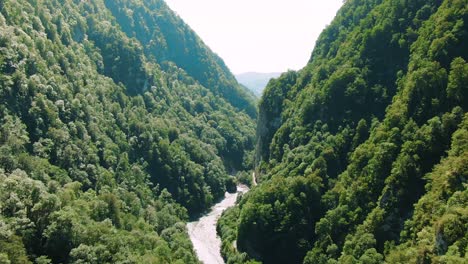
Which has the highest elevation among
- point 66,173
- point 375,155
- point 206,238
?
point 375,155

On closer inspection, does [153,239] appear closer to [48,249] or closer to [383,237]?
[48,249]

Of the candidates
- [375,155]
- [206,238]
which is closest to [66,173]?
[206,238]

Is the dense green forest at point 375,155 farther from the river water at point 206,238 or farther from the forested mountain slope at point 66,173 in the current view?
the forested mountain slope at point 66,173

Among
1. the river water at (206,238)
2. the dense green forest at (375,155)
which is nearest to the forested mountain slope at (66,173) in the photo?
the river water at (206,238)

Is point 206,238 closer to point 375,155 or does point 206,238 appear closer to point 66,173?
point 66,173

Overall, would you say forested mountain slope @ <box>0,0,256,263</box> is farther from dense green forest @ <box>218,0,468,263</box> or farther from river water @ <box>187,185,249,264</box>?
dense green forest @ <box>218,0,468,263</box>

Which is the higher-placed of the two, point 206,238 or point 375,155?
point 375,155

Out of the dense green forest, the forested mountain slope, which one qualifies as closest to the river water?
the dense green forest

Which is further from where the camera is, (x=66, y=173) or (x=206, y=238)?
(x=206, y=238)
